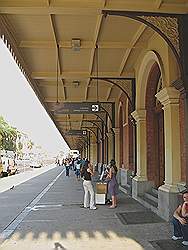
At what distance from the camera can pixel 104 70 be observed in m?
13.7

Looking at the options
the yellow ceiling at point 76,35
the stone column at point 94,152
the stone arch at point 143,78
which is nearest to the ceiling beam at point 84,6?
the yellow ceiling at point 76,35

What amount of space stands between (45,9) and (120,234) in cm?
451

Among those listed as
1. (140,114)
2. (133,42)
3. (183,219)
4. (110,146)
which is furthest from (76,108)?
(183,219)

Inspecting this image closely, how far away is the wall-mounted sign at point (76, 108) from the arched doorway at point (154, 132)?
313 cm

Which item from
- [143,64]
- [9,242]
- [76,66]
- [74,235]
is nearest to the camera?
[9,242]

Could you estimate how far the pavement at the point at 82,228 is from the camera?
664cm

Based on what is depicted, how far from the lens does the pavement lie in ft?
21.8

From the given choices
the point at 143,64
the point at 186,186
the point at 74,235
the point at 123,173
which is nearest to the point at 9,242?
the point at 74,235

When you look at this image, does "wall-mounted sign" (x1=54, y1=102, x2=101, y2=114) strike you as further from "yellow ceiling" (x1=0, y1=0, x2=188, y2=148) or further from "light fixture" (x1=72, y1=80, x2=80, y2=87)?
"light fixture" (x1=72, y1=80, x2=80, y2=87)

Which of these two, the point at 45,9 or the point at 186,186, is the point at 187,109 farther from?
the point at 45,9

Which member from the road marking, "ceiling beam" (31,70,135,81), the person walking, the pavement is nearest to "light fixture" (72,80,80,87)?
"ceiling beam" (31,70,135,81)

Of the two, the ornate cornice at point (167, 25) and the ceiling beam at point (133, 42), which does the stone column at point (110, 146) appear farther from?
the ornate cornice at point (167, 25)

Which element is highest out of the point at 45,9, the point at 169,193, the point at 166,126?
the point at 45,9

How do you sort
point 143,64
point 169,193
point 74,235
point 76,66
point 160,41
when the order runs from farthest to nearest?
point 76,66, point 143,64, point 160,41, point 169,193, point 74,235
